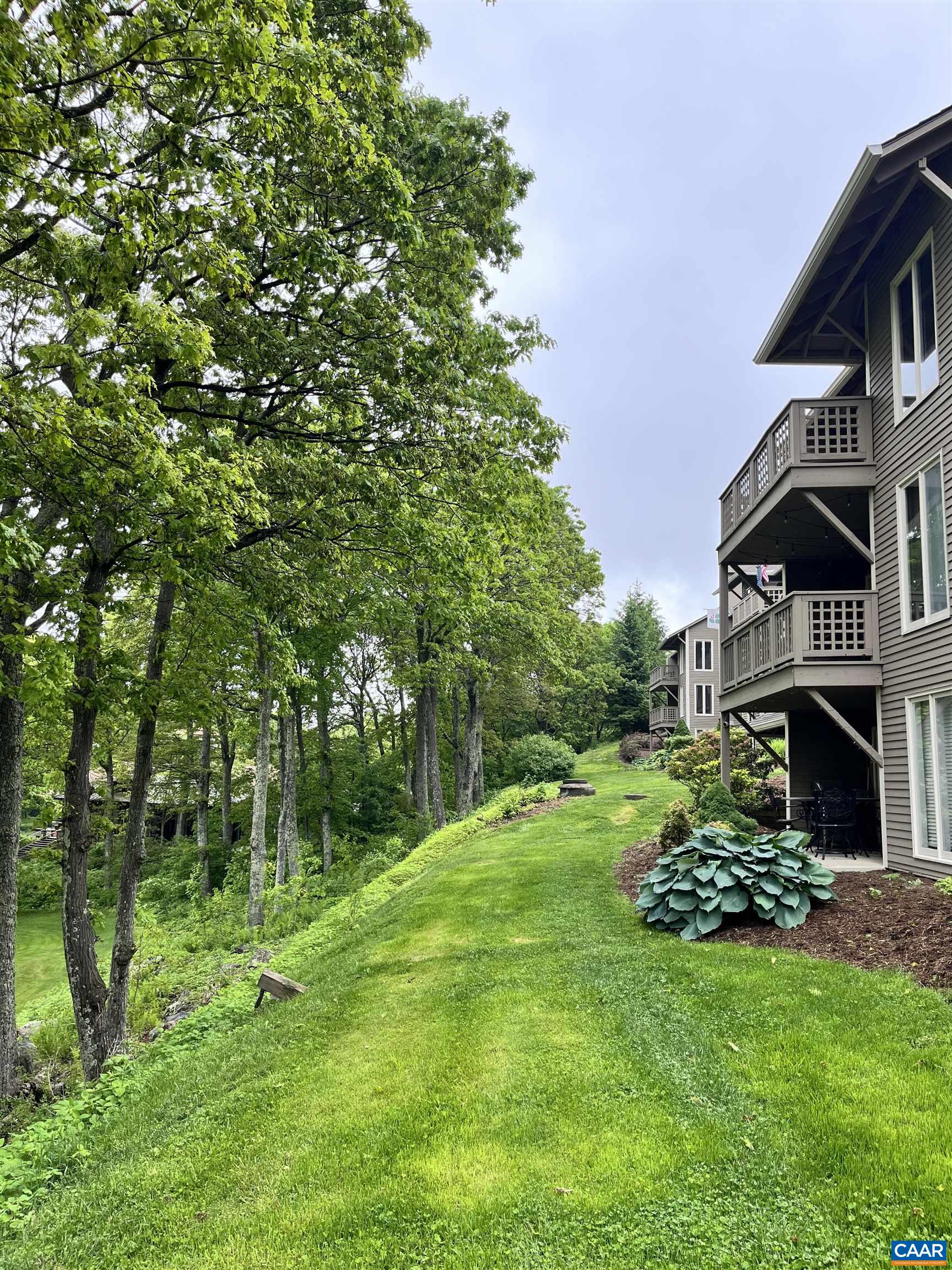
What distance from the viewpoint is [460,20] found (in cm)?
892

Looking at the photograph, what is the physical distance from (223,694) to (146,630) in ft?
14.6

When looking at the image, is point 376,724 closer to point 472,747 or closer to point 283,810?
point 472,747

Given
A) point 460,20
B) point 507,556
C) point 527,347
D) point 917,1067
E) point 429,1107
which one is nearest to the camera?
point 917,1067

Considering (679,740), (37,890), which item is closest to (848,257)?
(679,740)

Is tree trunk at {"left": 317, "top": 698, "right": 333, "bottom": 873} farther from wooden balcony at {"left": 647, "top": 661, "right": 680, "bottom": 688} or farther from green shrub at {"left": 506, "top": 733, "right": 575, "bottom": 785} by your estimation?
wooden balcony at {"left": 647, "top": 661, "right": 680, "bottom": 688}

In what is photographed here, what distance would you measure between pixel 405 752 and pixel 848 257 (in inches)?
948

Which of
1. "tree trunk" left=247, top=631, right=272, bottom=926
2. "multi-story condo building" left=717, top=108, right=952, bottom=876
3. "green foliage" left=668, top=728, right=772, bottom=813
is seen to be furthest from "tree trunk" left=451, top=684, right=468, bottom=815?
"multi-story condo building" left=717, top=108, right=952, bottom=876

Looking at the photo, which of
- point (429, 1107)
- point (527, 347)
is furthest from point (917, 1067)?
point (527, 347)

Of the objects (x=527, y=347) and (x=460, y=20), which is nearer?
(x=460, y=20)

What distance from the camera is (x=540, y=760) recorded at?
86.1ft

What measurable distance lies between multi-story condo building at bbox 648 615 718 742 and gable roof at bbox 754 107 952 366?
77.8 ft

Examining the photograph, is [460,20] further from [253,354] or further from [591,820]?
[591,820]

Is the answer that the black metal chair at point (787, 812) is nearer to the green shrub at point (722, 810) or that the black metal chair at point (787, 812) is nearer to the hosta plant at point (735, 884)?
the green shrub at point (722, 810)

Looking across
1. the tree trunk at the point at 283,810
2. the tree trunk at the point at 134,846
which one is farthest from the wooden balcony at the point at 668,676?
the tree trunk at the point at 134,846
